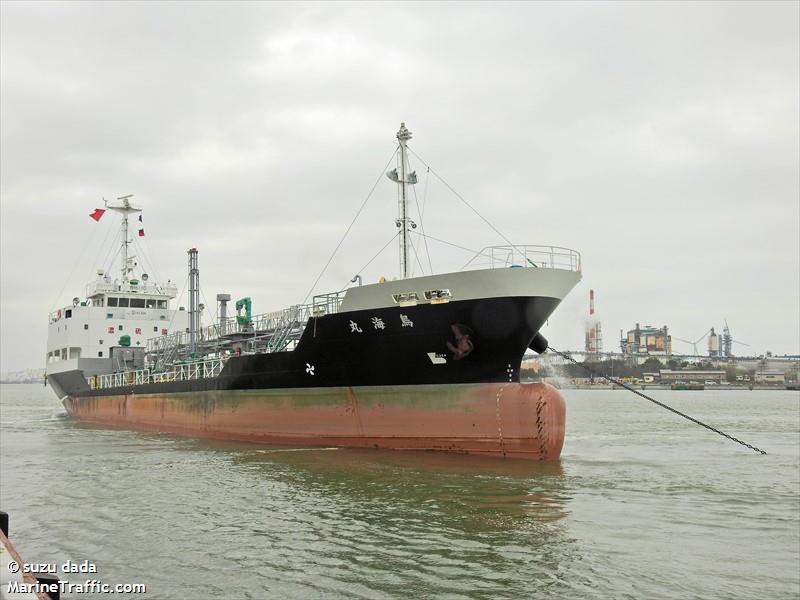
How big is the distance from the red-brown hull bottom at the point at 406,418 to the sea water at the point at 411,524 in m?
0.67

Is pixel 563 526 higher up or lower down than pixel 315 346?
lower down

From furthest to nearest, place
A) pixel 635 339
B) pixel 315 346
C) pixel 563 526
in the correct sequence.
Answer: pixel 635 339, pixel 315 346, pixel 563 526

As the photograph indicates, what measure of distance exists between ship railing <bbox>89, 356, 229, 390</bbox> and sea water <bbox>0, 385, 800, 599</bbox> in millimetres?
7646

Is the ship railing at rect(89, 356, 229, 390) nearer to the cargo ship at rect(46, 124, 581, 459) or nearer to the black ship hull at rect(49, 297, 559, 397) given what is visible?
the cargo ship at rect(46, 124, 581, 459)

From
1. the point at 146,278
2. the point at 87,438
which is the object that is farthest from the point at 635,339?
the point at 87,438

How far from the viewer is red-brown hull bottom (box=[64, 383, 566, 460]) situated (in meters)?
17.0

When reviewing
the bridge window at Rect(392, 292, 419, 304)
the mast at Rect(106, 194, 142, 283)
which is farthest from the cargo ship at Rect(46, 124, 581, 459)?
the mast at Rect(106, 194, 142, 283)

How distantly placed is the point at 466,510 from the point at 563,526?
1691 mm

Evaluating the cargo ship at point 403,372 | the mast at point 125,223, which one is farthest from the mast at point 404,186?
the mast at point 125,223

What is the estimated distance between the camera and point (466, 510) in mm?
11273

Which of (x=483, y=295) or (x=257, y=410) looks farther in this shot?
(x=257, y=410)

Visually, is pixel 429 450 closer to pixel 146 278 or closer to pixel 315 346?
pixel 315 346

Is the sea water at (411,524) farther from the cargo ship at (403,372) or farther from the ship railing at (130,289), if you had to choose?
the ship railing at (130,289)

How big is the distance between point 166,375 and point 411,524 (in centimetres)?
2366
